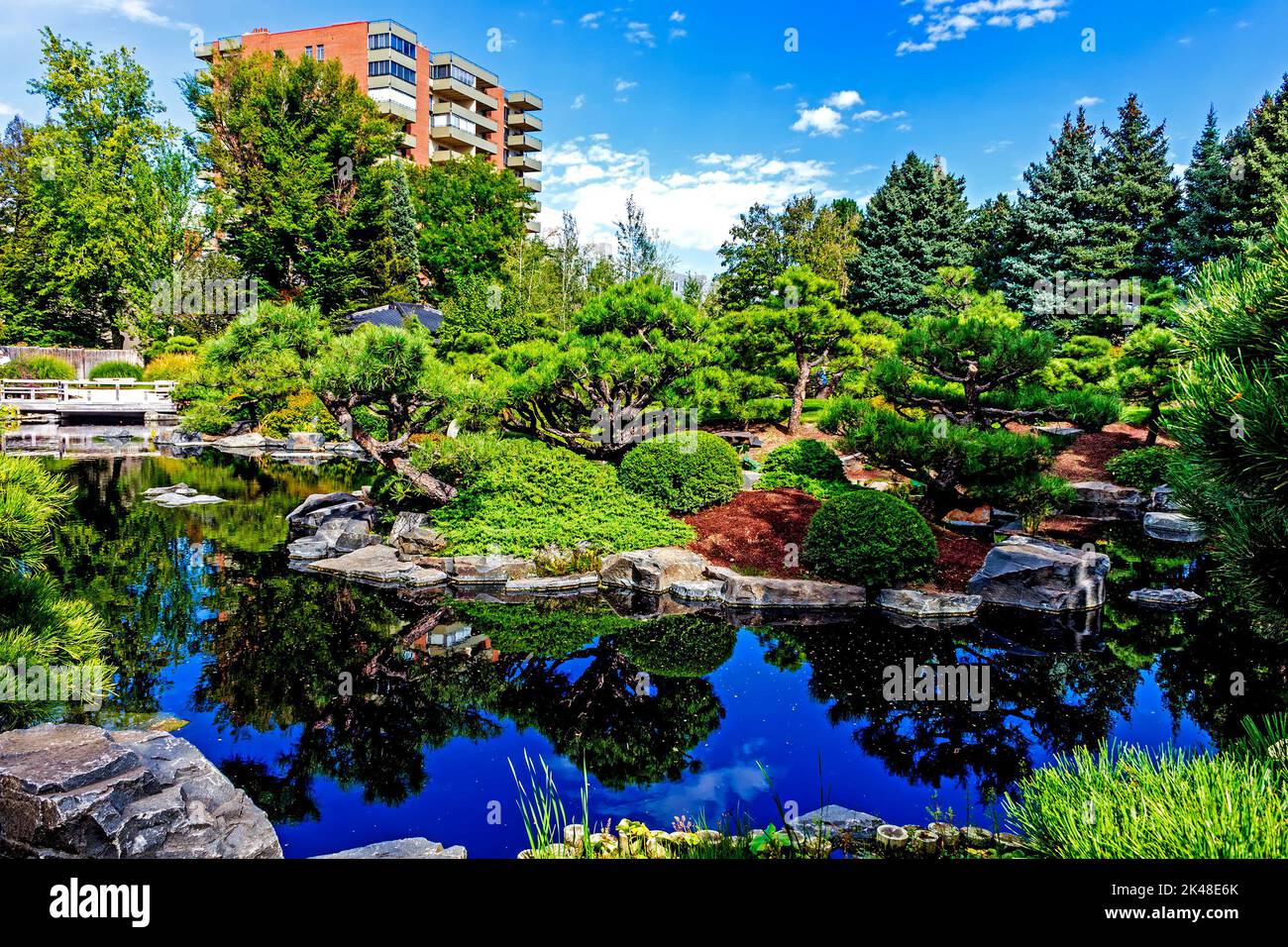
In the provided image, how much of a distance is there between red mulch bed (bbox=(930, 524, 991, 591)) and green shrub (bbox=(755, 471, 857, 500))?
7.05 ft

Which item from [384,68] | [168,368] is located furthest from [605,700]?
[384,68]

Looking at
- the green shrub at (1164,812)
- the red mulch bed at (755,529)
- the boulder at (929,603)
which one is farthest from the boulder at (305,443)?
the green shrub at (1164,812)

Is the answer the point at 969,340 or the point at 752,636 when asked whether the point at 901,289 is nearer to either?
the point at 969,340

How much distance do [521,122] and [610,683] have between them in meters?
65.7

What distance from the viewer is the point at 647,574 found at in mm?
9336

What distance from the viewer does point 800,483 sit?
13055 mm

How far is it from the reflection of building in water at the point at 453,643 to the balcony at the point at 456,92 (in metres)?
57.6

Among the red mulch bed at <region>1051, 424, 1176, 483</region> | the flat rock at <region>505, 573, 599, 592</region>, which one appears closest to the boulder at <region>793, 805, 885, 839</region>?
the flat rock at <region>505, 573, 599, 592</region>

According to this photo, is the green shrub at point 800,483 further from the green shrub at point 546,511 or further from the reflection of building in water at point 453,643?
the reflection of building in water at point 453,643

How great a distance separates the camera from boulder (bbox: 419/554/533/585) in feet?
31.2

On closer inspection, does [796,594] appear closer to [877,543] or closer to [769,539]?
[877,543]

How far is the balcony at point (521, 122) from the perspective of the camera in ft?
208
